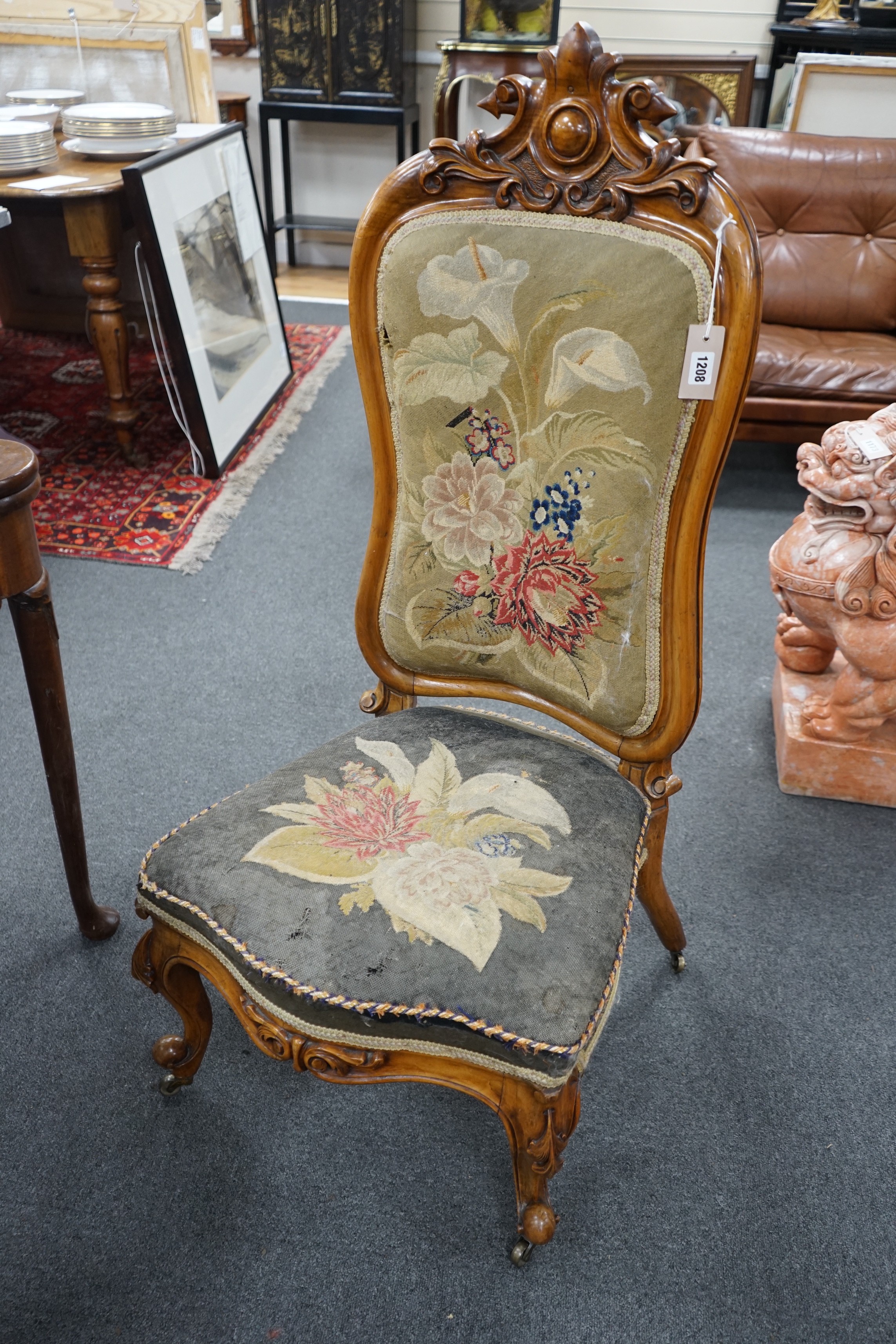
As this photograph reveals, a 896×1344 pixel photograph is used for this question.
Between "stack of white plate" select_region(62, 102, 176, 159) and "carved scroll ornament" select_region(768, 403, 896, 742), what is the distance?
2.17m

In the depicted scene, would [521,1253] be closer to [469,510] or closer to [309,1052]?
[309,1052]

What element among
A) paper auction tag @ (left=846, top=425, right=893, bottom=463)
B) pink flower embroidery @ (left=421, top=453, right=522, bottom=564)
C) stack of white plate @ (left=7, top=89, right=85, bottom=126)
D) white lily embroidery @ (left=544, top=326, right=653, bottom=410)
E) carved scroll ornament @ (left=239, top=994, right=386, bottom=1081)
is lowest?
carved scroll ornament @ (left=239, top=994, right=386, bottom=1081)

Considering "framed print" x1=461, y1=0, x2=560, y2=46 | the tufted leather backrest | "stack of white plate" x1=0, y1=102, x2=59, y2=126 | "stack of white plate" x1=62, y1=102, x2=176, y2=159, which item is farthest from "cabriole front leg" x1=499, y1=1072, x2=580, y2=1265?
"framed print" x1=461, y1=0, x2=560, y2=46

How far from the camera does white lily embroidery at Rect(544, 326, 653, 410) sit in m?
1.06

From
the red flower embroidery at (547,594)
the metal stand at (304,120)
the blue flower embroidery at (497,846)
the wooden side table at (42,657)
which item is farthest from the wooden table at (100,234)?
the blue flower embroidery at (497,846)

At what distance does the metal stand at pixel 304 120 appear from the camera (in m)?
4.23

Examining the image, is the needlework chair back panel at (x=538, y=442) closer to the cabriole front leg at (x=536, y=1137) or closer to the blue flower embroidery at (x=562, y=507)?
the blue flower embroidery at (x=562, y=507)

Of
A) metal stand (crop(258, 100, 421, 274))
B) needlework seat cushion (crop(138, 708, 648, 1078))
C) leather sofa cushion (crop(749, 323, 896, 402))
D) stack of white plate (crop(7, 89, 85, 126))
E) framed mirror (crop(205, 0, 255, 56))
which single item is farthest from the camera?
framed mirror (crop(205, 0, 255, 56))

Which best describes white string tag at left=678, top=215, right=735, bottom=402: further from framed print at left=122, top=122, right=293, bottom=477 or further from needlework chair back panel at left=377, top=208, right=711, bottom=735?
framed print at left=122, top=122, right=293, bottom=477

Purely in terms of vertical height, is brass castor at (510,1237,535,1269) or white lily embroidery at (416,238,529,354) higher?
white lily embroidery at (416,238,529,354)

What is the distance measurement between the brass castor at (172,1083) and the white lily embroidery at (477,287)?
1029 mm

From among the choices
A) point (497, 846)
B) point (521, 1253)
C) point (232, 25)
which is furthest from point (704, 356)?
point (232, 25)

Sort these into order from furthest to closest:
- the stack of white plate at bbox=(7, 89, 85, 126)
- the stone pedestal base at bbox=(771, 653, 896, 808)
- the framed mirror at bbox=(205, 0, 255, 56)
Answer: the framed mirror at bbox=(205, 0, 255, 56)
the stack of white plate at bbox=(7, 89, 85, 126)
the stone pedestal base at bbox=(771, 653, 896, 808)

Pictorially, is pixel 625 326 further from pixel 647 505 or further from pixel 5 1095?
pixel 5 1095
